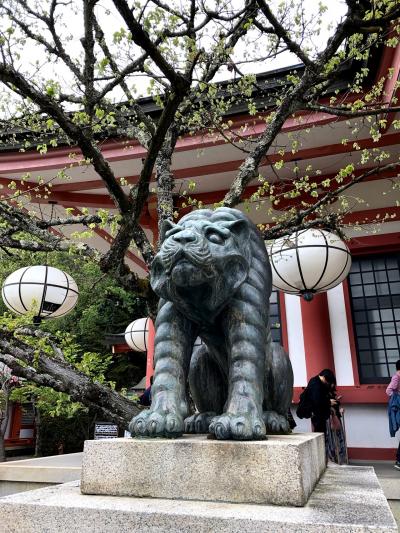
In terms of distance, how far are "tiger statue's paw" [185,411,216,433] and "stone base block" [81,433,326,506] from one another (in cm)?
47

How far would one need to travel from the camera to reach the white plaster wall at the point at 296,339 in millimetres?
6750

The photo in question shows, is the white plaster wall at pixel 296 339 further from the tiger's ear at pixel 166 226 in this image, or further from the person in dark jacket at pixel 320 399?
the tiger's ear at pixel 166 226

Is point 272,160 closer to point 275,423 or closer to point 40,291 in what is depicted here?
point 40,291

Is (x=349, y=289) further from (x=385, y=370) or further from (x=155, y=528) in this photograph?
(x=155, y=528)

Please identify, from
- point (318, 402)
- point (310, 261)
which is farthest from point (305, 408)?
point (310, 261)

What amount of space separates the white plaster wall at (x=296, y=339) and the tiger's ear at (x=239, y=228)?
502 centimetres

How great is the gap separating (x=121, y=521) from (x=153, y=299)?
100 inches

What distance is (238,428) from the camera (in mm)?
1632

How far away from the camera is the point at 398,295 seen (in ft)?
22.3

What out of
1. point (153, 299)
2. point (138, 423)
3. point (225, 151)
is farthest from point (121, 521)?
point (225, 151)

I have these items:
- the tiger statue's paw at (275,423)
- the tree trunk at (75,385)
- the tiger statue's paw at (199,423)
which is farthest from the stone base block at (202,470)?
the tree trunk at (75,385)

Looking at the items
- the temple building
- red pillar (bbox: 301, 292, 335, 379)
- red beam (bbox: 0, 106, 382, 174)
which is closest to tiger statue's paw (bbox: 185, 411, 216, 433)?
red beam (bbox: 0, 106, 382, 174)

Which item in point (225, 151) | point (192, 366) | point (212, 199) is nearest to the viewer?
point (192, 366)

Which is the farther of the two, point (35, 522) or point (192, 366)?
point (192, 366)
